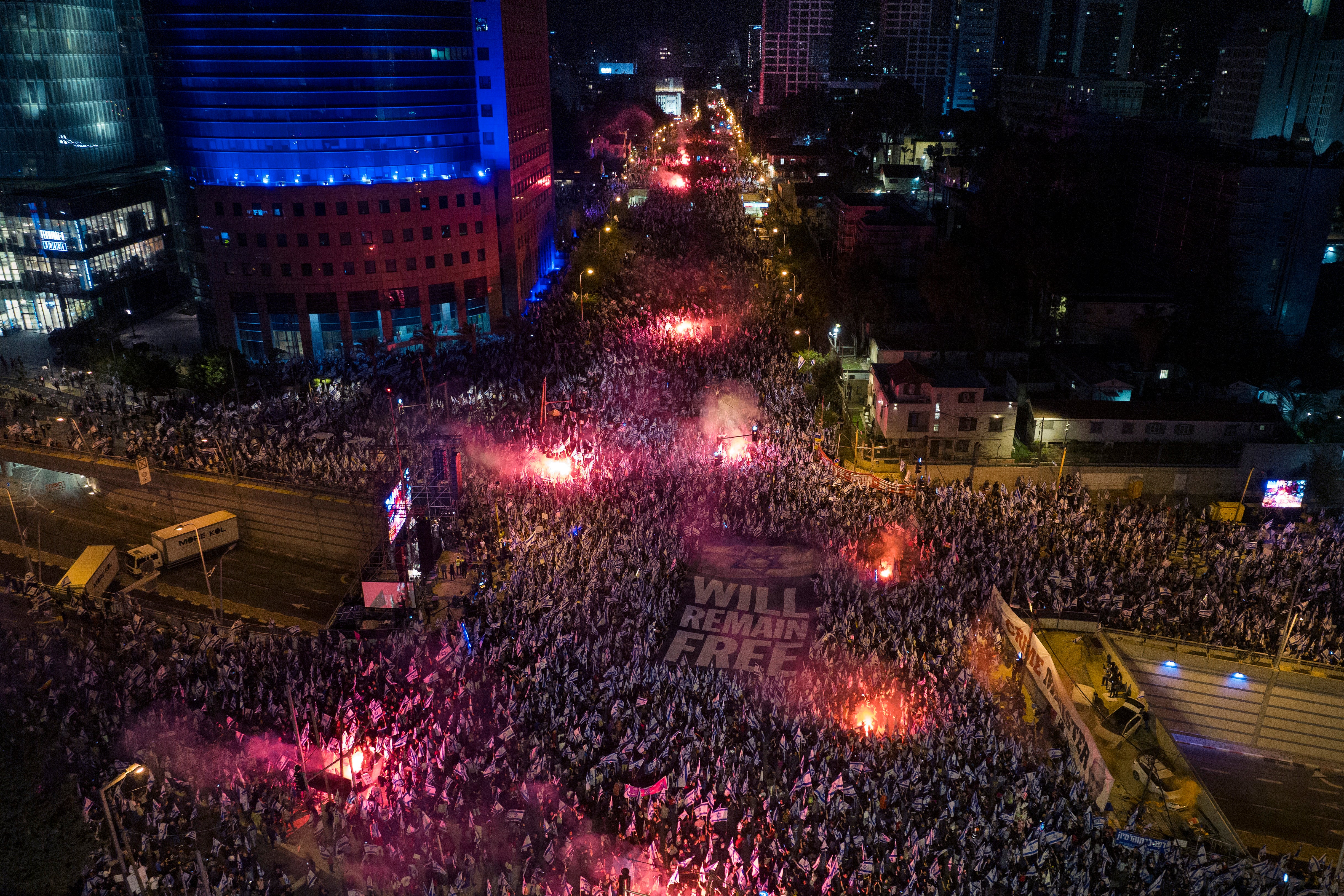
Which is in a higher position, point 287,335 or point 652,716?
point 287,335

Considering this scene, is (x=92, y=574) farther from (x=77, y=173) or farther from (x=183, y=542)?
(x=77, y=173)

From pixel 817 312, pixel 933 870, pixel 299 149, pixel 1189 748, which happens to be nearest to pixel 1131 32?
pixel 817 312

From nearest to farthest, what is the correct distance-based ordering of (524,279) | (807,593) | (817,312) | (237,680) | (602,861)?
(602,861)
(237,680)
(807,593)
(817,312)
(524,279)

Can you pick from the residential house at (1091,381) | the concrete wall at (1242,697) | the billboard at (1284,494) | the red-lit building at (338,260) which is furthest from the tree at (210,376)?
the billboard at (1284,494)

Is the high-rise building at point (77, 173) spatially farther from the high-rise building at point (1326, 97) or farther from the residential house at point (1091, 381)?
the high-rise building at point (1326, 97)

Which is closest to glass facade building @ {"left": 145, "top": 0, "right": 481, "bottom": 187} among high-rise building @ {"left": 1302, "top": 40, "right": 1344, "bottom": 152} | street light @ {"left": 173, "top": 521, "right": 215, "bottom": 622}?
street light @ {"left": 173, "top": 521, "right": 215, "bottom": 622}

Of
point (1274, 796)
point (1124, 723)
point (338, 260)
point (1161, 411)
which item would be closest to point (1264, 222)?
point (1161, 411)

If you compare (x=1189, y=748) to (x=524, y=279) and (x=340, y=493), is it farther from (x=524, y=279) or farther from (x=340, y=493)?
(x=524, y=279)
